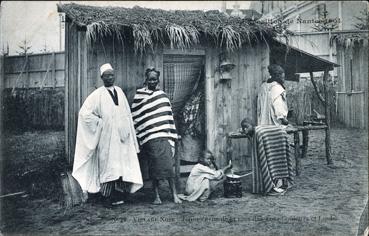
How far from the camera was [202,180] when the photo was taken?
5.95 m

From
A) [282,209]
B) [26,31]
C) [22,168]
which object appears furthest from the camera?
[22,168]

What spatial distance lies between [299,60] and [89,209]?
5707 mm

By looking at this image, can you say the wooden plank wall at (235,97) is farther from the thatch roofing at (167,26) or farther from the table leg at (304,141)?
the table leg at (304,141)

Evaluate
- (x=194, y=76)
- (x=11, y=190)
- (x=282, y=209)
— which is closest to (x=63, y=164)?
(x=11, y=190)

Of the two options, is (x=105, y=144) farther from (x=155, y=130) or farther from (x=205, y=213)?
(x=205, y=213)

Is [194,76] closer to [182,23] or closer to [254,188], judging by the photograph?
[182,23]

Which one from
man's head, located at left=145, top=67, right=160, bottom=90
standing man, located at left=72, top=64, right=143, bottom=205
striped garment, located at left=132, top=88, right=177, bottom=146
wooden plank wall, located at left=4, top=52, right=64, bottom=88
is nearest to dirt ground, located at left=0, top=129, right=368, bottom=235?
standing man, located at left=72, top=64, right=143, bottom=205

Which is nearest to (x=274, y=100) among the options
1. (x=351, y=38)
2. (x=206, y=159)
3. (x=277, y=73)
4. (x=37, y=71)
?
(x=277, y=73)

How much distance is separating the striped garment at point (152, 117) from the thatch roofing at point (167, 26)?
0.97 m

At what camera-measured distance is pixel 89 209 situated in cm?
545

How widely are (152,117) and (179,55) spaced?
5.51 ft

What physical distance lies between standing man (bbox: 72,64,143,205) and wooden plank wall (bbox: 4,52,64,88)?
7505 mm

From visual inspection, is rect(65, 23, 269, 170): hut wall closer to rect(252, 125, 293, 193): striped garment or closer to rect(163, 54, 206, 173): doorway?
rect(163, 54, 206, 173): doorway

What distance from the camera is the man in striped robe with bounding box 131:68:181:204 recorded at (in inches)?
223
